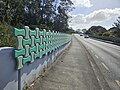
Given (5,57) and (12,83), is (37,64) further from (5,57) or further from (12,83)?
(5,57)

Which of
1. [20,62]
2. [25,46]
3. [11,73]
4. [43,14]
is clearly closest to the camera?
[11,73]

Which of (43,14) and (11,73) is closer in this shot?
(11,73)

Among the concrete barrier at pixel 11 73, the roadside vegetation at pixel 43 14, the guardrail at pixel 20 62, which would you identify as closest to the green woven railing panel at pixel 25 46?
the guardrail at pixel 20 62

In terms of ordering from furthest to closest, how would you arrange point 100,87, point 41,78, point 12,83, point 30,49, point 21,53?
1. point 41,78
2. point 100,87
3. point 30,49
4. point 21,53
5. point 12,83

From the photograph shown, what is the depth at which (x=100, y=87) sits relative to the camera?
310 inches

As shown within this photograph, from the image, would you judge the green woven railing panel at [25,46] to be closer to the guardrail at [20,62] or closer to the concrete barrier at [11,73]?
the guardrail at [20,62]

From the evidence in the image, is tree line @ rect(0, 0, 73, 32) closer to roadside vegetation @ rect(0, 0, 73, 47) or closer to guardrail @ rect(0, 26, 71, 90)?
roadside vegetation @ rect(0, 0, 73, 47)

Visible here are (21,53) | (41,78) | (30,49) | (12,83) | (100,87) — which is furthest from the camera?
(41,78)

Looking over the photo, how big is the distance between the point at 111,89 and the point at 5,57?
4.30 metres

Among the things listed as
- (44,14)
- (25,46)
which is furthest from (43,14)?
(25,46)

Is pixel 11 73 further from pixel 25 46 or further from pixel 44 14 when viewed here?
pixel 44 14

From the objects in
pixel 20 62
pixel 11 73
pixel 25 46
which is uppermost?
pixel 25 46

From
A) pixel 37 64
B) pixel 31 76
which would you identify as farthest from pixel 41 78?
pixel 31 76

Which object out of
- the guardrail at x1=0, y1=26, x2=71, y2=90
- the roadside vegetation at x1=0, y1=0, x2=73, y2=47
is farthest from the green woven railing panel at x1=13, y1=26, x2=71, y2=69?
the roadside vegetation at x1=0, y1=0, x2=73, y2=47
